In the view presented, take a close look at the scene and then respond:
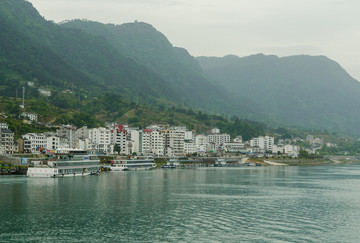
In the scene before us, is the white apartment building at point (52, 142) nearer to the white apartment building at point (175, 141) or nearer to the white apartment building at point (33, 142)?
the white apartment building at point (33, 142)

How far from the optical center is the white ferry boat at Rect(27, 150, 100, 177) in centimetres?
9594

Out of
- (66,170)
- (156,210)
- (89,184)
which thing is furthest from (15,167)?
(156,210)

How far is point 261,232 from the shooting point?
4450 cm

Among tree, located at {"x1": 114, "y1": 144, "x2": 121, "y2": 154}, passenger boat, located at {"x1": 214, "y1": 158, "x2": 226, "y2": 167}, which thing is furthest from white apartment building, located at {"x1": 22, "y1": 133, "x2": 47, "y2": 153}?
passenger boat, located at {"x1": 214, "y1": 158, "x2": 226, "y2": 167}

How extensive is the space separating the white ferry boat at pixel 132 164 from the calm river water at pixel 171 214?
50280 mm

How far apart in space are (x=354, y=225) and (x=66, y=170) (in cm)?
6754

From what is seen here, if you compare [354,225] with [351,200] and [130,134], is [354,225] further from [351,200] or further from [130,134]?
[130,134]

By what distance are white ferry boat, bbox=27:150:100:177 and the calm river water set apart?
13782mm

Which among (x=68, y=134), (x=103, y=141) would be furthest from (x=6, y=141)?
(x=103, y=141)

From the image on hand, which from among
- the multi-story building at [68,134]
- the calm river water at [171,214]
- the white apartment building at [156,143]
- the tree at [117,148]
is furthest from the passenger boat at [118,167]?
the white apartment building at [156,143]

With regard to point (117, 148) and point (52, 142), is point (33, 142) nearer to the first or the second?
point (52, 142)

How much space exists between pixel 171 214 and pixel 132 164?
85.0m

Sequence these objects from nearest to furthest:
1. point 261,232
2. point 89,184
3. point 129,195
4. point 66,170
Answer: point 261,232 < point 129,195 < point 89,184 < point 66,170

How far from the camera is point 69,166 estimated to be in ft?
332
